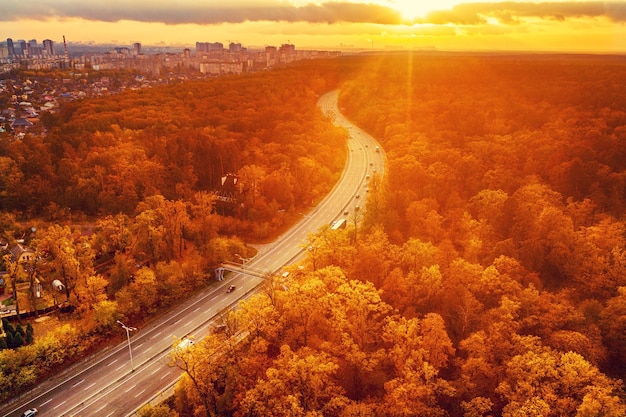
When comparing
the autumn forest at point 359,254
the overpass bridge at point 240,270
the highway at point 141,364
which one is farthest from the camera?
the overpass bridge at point 240,270

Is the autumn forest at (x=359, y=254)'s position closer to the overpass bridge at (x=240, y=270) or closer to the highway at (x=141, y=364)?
the overpass bridge at (x=240, y=270)

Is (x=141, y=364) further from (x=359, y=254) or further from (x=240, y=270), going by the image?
(x=359, y=254)

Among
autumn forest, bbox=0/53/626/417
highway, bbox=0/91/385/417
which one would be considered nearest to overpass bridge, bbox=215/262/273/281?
highway, bbox=0/91/385/417

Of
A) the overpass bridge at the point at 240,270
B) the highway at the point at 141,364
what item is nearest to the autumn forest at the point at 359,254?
the overpass bridge at the point at 240,270

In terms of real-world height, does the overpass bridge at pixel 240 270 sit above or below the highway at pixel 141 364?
above

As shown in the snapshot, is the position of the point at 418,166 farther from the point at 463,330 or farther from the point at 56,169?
the point at 56,169

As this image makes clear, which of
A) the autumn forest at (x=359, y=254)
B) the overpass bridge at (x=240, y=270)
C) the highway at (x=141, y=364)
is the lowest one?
the highway at (x=141, y=364)
